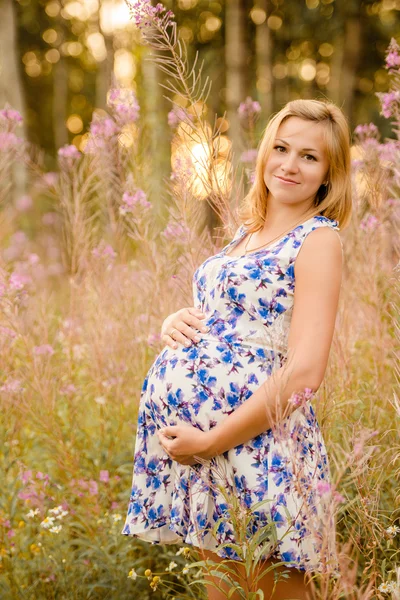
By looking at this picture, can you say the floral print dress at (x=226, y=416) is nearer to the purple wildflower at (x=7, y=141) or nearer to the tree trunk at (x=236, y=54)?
the purple wildflower at (x=7, y=141)

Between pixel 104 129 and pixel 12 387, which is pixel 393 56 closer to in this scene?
pixel 104 129

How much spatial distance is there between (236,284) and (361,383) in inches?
53.3

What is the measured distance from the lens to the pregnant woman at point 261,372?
6.22ft

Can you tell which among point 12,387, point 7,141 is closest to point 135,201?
point 7,141

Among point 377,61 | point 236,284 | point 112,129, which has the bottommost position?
point 236,284

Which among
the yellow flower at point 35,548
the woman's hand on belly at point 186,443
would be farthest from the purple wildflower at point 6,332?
the woman's hand on belly at point 186,443

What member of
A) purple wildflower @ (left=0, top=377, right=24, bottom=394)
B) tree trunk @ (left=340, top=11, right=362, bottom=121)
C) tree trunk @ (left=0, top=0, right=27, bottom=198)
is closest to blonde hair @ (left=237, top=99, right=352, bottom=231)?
purple wildflower @ (left=0, top=377, right=24, bottom=394)

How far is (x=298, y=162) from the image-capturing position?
2.13m

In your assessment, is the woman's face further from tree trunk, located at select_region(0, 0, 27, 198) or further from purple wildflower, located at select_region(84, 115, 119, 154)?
tree trunk, located at select_region(0, 0, 27, 198)

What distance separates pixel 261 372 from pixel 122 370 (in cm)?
172

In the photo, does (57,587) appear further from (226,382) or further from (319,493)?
(319,493)

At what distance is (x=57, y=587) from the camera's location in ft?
9.18

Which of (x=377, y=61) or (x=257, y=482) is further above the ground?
(x=377, y=61)

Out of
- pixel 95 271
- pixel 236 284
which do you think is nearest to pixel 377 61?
pixel 95 271
